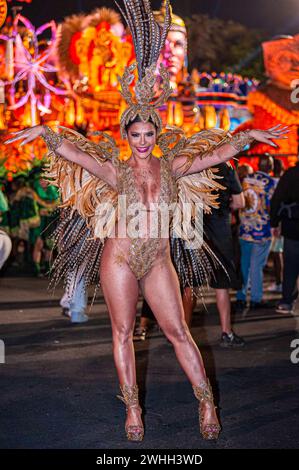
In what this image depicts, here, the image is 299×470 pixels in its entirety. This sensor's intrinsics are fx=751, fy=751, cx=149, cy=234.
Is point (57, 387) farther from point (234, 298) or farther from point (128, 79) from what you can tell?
point (234, 298)

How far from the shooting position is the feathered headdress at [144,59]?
459 centimetres

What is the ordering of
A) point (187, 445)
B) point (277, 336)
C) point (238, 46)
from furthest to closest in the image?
point (238, 46) < point (277, 336) < point (187, 445)

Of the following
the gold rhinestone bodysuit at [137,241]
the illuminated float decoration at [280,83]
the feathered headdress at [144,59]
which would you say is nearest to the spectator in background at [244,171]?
the feathered headdress at [144,59]

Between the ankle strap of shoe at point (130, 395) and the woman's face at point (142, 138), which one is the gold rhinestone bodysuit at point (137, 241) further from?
the ankle strap of shoe at point (130, 395)

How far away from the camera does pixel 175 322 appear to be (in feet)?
15.0

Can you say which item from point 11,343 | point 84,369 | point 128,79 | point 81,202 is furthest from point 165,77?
point 11,343

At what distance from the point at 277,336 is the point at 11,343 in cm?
271

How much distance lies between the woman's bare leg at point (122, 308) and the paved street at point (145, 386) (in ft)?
1.28

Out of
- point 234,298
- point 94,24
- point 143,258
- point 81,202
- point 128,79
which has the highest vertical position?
point 94,24

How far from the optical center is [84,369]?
633 centimetres

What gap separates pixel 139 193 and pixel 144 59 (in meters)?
0.84

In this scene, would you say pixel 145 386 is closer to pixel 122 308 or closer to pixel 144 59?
pixel 122 308

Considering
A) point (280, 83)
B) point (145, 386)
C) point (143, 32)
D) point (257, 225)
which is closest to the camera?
point (143, 32)

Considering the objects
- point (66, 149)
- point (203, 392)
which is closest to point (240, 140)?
point (66, 149)
